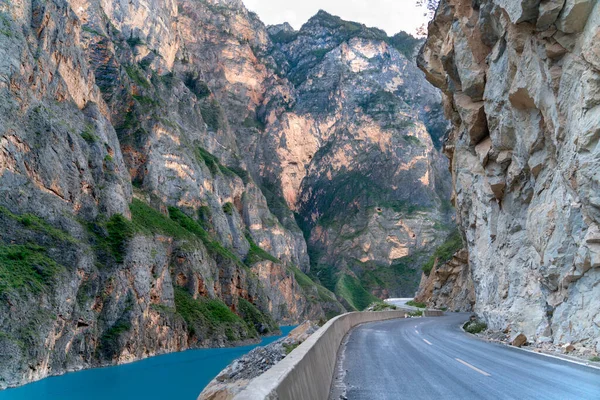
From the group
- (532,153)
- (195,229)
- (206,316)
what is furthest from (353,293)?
(532,153)

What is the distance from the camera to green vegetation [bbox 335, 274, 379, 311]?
139m

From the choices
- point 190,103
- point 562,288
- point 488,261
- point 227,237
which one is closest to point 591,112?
point 562,288

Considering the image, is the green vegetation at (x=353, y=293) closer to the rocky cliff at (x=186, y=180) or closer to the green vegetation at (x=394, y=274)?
the rocky cliff at (x=186, y=180)

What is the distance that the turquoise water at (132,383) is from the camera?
2645 centimetres

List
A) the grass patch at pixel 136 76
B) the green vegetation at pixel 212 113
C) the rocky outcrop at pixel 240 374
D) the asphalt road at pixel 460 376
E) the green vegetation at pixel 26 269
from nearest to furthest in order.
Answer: the asphalt road at pixel 460 376, the rocky outcrop at pixel 240 374, the green vegetation at pixel 26 269, the grass patch at pixel 136 76, the green vegetation at pixel 212 113

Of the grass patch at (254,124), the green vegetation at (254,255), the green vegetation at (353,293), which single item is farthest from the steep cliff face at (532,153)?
the grass patch at (254,124)

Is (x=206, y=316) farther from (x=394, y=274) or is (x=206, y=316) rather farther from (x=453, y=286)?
(x=394, y=274)

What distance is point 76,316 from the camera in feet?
123

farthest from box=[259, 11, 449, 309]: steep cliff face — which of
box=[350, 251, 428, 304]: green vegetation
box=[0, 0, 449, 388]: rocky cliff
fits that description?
box=[0, 0, 449, 388]: rocky cliff

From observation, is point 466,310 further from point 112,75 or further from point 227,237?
point 112,75

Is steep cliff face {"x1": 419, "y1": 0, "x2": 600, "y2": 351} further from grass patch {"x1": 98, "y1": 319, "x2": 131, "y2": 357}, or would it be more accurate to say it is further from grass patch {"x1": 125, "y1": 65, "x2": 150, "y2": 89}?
grass patch {"x1": 125, "y1": 65, "x2": 150, "y2": 89}

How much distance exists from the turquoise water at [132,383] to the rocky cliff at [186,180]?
5.86ft

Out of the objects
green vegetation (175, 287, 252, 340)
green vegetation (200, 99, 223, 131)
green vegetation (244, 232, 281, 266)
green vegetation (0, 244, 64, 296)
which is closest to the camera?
green vegetation (0, 244, 64, 296)

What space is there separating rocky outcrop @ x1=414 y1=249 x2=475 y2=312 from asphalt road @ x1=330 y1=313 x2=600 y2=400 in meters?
51.3
